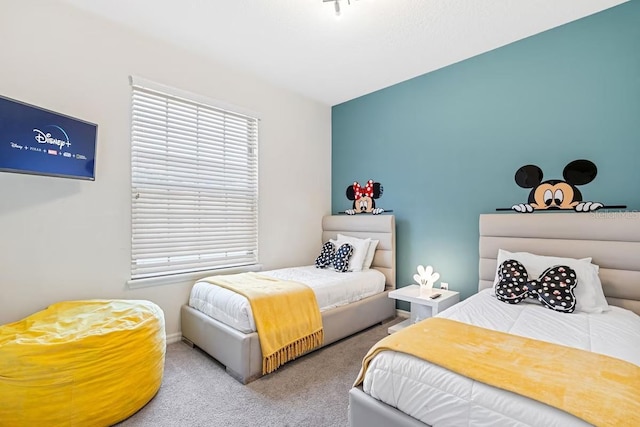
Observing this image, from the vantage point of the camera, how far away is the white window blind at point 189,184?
2.81 meters

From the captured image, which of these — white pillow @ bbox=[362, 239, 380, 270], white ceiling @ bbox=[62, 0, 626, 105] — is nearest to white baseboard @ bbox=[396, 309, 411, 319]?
white pillow @ bbox=[362, 239, 380, 270]

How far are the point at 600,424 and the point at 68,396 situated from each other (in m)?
2.40

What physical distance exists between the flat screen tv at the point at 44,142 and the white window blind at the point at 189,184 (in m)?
0.44

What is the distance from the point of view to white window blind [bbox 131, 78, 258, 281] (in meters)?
2.81

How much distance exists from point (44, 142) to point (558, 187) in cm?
406

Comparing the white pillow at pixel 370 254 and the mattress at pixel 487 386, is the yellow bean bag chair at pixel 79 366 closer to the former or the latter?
the mattress at pixel 487 386

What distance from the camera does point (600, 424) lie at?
983mm

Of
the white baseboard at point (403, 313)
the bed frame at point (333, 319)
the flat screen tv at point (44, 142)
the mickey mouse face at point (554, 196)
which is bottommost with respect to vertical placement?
the white baseboard at point (403, 313)

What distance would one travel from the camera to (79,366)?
1699 mm

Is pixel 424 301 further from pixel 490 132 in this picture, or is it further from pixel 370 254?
pixel 490 132

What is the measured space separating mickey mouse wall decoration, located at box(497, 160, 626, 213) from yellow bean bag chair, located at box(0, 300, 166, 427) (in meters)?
3.30

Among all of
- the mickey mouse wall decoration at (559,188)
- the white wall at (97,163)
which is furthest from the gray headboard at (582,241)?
the white wall at (97,163)

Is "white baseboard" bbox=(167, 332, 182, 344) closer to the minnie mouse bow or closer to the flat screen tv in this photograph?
the flat screen tv

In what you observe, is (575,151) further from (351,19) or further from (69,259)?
(69,259)
